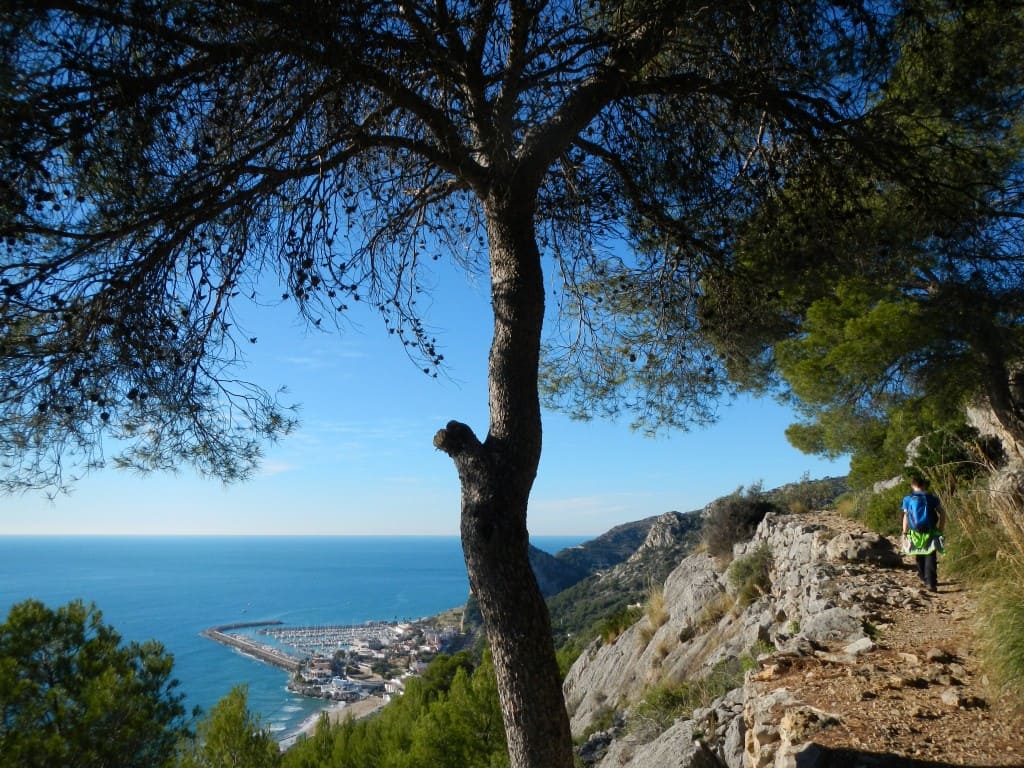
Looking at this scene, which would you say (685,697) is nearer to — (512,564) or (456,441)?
(512,564)

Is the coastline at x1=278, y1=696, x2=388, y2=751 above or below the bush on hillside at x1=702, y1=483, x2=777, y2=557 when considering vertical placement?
below

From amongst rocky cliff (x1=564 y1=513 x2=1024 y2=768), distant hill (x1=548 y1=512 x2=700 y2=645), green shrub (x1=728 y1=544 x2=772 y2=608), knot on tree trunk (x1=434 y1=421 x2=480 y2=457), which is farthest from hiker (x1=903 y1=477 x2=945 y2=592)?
distant hill (x1=548 y1=512 x2=700 y2=645)

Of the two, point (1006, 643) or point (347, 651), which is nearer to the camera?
point (1006, 643)

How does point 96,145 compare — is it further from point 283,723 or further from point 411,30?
point 283,723

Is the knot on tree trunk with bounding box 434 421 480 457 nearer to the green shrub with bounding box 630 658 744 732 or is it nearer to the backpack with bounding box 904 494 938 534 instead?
the green shrub with bounding box 630 658 744 732

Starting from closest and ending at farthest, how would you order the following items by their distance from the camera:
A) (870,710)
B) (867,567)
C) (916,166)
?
1. (870,710)
2. (916,166)
3. (867,567)

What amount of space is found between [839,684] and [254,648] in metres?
40.8

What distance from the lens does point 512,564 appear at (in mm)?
2463

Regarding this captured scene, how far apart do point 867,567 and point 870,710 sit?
4.48 metres

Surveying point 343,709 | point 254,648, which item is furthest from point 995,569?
point 254,648

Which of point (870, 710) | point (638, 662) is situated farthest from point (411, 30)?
point (638, 662)

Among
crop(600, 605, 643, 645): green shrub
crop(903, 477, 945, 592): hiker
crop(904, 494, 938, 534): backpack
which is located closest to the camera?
crop(903, 477, 945, 592): hiker

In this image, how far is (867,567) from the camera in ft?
22.1

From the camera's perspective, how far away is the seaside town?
3081 cm
